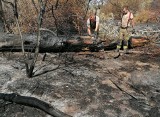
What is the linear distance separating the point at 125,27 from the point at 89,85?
3.58m

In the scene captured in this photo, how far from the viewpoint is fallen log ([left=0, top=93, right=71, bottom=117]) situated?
4977 millimetres

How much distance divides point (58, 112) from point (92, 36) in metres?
4.80

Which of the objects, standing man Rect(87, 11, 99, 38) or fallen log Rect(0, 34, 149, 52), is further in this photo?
standing man Rect(87, 11, 99, 38)

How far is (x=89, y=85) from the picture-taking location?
644 cm

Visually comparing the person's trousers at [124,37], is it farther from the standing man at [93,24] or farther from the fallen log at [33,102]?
the fallen log at [33,102]

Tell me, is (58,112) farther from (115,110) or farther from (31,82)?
(31,82)

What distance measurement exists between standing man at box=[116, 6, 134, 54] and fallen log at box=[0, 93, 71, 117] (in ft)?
15.7

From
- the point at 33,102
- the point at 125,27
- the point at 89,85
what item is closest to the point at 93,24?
the point at 125,27

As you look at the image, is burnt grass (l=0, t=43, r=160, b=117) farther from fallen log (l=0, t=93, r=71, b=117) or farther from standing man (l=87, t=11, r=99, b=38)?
standing man (l=87, t=11, r=99, b=38)

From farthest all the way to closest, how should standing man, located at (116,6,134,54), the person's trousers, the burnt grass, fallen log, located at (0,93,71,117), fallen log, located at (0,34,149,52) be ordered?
the person's trousers < standing man, located at (116,6,134,54) < fallen log, located at (0,34,149,52) < the burnt grass < fallen log, located at (0,93,71,117)

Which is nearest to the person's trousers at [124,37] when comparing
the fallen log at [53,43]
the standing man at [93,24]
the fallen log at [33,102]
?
the fallen log at [53,43]

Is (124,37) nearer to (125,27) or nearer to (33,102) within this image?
(125,27)

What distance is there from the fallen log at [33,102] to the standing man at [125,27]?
4.80 m

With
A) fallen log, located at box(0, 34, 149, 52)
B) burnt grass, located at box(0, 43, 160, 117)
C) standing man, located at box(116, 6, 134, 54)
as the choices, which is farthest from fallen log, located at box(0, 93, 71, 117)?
standing man, located at box(116, 6, 134, 54)
